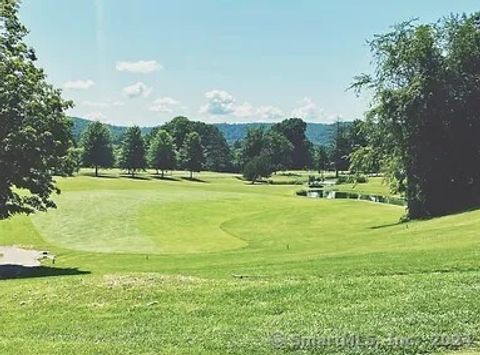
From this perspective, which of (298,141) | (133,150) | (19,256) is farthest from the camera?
(298,141)

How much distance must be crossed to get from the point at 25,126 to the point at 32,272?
21.0ft

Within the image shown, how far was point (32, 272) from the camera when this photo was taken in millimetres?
27672

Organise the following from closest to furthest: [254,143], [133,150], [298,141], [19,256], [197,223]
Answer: [19,256] → [197,223] → [133,150] → [254,143] → [298,141]

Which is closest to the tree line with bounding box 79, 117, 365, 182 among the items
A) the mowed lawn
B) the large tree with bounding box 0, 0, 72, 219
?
the large tree with bounding box 0, 0, 72, 219

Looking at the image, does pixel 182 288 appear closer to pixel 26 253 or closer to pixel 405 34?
pixel 26 253

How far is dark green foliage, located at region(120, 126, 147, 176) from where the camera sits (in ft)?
396

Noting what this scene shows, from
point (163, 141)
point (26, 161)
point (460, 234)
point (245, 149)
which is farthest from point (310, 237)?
point (245, 149)

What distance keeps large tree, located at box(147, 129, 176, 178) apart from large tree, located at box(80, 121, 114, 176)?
29.0 feet

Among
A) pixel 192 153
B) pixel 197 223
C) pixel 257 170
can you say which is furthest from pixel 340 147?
pixel 197 223

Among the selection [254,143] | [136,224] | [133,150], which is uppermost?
[254,143]

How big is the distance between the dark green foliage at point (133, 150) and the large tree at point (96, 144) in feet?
10.8

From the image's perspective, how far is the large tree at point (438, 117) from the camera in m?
43.8

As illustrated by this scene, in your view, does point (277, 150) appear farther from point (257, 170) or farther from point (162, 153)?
point (162, 153)

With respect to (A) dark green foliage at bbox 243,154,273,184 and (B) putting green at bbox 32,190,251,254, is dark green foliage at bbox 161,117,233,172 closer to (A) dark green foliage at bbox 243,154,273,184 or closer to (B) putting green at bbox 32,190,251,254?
(A) dark green foliage at bbox 243,154,273,184
